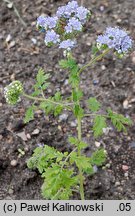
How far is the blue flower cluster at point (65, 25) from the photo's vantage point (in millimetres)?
2377

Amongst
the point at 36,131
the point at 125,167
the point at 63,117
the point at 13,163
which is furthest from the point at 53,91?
the point at 125,167

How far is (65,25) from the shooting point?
248cm

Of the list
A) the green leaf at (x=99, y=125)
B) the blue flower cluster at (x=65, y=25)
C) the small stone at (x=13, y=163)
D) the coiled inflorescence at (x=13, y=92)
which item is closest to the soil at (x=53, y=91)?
the small stone at (x=13, y=163)

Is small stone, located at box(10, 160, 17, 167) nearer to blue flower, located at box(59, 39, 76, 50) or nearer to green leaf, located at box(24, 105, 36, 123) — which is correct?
green leaf, located at box(24, 105, 36, 123)

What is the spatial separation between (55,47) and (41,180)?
49.5 inches

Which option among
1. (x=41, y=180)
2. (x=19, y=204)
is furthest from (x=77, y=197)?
(x=19, y=204)

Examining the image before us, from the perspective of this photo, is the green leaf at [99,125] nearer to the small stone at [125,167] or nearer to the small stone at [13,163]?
the small stone at [125,167]

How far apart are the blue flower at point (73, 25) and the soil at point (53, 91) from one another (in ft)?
3.65

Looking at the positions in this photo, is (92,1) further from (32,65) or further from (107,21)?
(32,65)

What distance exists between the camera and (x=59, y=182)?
7.95ft

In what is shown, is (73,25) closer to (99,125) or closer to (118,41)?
(118,41)

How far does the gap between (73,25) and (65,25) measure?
11cm

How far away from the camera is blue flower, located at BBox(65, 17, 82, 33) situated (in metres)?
2.38

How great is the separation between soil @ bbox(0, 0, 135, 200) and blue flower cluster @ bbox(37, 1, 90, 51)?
1.04m
